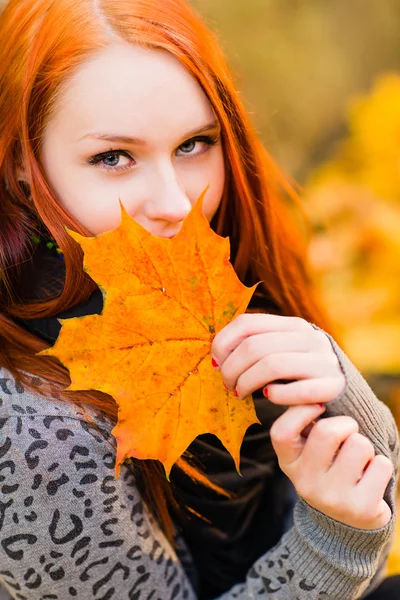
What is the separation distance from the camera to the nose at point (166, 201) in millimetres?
1060

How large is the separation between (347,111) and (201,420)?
3.88 m

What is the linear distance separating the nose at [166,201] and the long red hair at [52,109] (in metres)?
0.14

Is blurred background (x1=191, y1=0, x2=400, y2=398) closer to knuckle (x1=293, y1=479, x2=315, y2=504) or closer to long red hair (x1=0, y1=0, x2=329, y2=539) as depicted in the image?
long red hair (x1=0, y1=0, x2=329, y2=539)

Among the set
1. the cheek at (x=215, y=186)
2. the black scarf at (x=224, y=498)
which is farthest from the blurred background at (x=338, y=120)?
the cheek at (x=215, y=186)

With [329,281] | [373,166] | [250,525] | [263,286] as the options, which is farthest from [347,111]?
[250,525]

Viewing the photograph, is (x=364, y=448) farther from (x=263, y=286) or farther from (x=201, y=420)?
(x=263, y=286)

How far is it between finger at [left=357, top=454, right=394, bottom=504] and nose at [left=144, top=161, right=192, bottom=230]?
19.3 inches

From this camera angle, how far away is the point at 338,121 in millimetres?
4469

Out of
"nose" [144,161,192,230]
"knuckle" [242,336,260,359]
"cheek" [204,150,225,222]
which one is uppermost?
"cheek" [204,150,225,222]

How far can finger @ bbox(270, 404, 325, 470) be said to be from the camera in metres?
0.87

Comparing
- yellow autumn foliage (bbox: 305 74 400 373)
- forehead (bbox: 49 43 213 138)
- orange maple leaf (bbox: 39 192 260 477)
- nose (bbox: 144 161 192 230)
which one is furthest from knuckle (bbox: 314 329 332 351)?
yellow autumn foliage (bbox: 305 74 400 373)

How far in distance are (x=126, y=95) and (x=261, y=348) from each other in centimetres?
47

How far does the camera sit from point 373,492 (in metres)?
0.88

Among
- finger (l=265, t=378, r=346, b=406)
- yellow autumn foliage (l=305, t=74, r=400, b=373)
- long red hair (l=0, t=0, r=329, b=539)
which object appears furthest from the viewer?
yellow autumn foliage (l=305, t=74, r=400, b=373)
